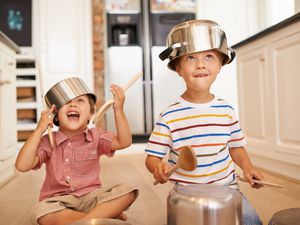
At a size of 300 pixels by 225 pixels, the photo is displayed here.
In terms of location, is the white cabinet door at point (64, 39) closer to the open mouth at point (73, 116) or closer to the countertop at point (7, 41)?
the countertop at point (7, 41)

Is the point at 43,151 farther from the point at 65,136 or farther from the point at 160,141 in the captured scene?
the point at 160,141

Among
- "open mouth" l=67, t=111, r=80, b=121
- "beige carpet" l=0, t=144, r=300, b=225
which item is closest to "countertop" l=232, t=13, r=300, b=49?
"beige carpet" l=0, t=144, r=300, b=225

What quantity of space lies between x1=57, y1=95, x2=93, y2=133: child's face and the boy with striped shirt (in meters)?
0.23

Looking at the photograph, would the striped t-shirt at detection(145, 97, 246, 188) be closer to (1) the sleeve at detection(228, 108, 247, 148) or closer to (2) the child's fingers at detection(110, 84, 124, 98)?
(1) the sleeve at detection(228, 108, 247, 148)

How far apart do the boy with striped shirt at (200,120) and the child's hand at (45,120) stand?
0.94 feet

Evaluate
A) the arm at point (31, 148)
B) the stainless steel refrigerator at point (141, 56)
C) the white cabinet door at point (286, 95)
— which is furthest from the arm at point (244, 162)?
the stainless steel refrigerator at point (141, 56)

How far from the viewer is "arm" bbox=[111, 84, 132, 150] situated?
98cm

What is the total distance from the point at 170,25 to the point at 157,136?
2.58 meters

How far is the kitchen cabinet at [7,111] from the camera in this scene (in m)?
1.83

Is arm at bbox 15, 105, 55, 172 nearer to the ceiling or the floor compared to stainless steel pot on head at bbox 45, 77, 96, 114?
nearer to the floor

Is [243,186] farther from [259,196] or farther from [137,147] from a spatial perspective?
[137,147]

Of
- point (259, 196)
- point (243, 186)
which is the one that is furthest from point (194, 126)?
point (243, 186)

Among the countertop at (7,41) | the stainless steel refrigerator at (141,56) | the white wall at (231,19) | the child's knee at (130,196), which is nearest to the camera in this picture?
the child's knee at (130,196)

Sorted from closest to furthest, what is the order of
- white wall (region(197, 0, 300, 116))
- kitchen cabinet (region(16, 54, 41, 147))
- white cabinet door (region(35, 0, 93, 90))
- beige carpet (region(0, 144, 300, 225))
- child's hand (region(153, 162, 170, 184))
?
child's hand (region(153, 162, 170, 184)), beige carpet (region(0, 144, 300, 225)), kitchen cabinet (region(16, 54, 41, 147)), white cabinet door (region(35, 0, 93, 90)), white wall (region(197, 0, 300, 116))
